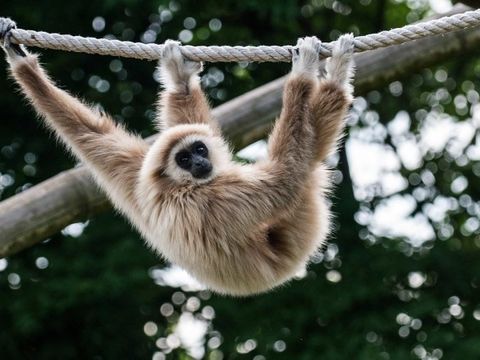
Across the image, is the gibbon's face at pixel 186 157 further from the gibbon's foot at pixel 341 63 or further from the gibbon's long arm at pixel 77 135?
the gibbon's foot at pixel 341 63

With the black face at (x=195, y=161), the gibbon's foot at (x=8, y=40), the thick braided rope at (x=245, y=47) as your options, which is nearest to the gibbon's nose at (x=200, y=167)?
the black face at (x=195, y=161)

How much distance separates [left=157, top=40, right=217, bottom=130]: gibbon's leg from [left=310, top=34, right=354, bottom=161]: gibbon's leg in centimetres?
113

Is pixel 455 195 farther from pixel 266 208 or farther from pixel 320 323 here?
pixel 266 208

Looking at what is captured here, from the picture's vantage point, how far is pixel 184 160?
6738 mm

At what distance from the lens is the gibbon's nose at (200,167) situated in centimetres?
668

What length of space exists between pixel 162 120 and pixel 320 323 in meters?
4.26

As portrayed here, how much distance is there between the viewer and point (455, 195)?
1230 cm

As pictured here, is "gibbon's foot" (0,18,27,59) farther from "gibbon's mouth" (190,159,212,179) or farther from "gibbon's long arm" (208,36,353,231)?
"gibbon's long arm" (208,36,353,231)

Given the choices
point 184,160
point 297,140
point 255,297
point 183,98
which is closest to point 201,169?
point 184,160

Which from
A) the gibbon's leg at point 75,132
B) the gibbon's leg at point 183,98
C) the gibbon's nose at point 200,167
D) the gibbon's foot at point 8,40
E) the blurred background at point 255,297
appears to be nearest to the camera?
the gibbon's nose at point 200,167

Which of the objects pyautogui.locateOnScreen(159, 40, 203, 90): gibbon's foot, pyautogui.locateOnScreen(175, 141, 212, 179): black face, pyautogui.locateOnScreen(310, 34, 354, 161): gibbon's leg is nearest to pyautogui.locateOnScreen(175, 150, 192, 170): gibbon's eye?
pyautogui.locateOnScreen(175, 141, 212, 179): black face

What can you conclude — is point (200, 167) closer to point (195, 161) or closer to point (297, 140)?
point (195, 161)

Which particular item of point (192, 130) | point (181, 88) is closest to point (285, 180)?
point (192, 130)

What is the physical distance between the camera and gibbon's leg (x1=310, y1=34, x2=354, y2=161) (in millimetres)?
6547
